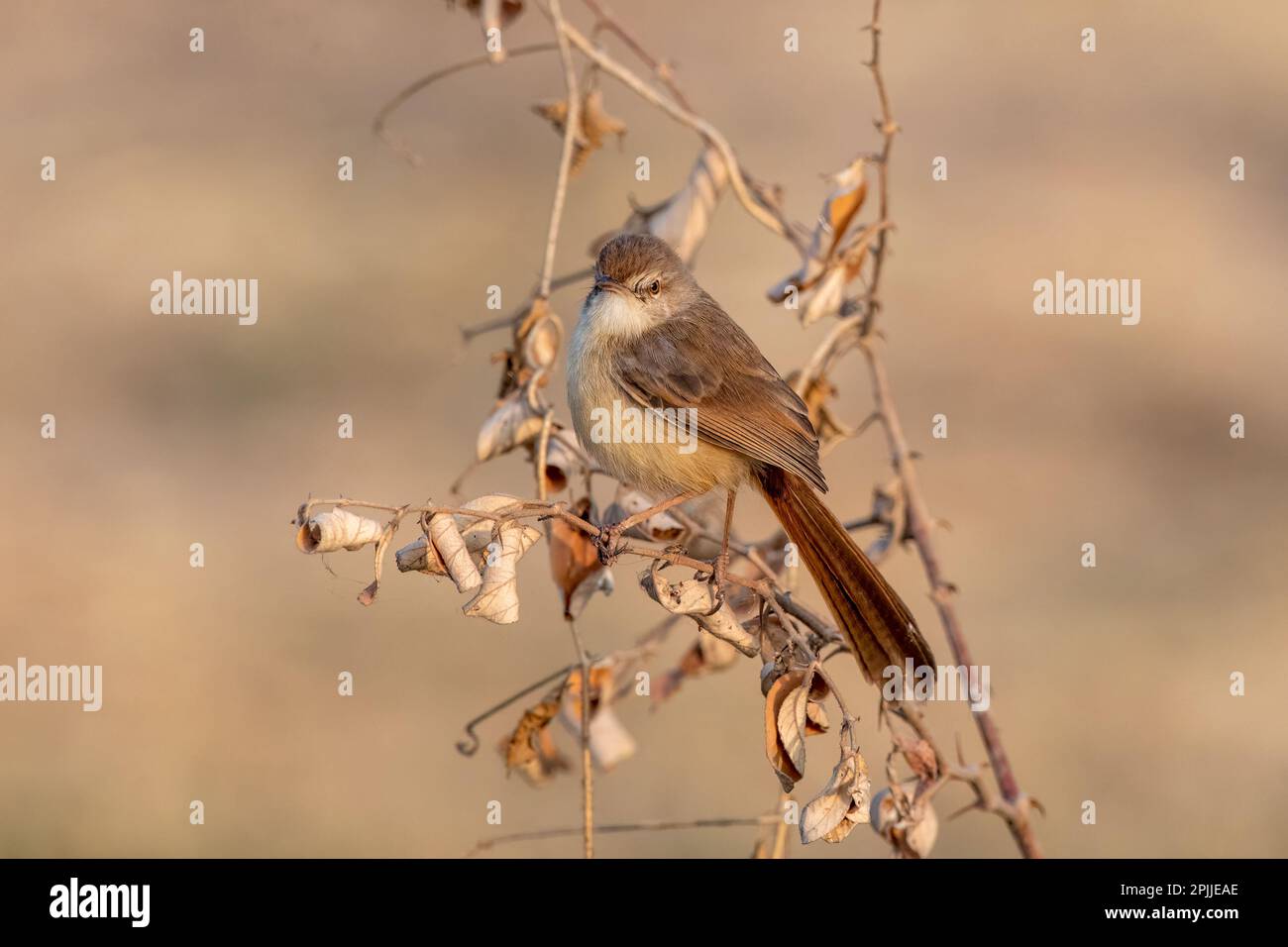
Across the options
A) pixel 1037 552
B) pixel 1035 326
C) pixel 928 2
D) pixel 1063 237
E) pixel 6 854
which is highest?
pixel 928 2

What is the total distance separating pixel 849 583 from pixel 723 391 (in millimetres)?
786

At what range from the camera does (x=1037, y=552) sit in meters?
9.49

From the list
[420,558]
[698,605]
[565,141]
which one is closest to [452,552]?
[420,558]

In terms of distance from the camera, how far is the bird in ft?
13.6

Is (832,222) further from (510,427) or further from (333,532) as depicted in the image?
(333,532)

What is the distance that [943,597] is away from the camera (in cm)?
397

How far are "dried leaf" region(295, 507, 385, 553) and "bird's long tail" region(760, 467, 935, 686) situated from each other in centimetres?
135

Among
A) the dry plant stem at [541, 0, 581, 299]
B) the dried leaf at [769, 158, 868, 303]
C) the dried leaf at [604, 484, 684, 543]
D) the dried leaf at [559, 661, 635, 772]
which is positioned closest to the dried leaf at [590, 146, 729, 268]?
the dried leaf at [769, 158, 868, 303]

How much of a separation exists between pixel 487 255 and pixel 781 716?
29.6 feet

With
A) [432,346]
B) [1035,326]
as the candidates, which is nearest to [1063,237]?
[1035,326]

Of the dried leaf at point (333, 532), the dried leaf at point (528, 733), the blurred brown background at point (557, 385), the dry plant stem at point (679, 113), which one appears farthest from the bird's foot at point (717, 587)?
the blurred brown background at point (557, 385)

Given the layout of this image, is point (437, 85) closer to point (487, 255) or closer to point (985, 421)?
point (487, 255)

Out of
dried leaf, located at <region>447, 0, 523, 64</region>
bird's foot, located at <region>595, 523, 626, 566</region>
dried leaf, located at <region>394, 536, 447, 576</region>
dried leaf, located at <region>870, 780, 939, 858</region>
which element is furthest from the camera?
dried leaf, located at <region>447, 0, 523, 64</region>

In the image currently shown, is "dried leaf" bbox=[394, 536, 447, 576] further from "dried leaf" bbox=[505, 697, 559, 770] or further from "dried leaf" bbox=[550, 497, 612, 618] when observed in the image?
"dried leaf" bbox=[505, 697, 559, 770]
